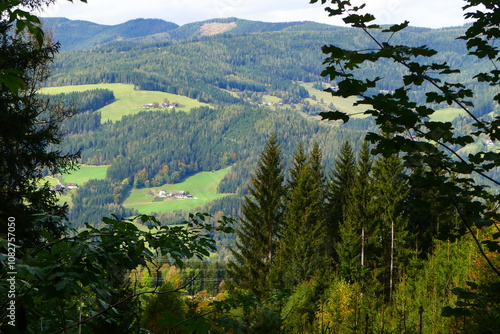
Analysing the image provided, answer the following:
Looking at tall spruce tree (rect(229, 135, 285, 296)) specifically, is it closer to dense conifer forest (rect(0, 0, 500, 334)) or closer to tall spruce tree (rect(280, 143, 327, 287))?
dense conifer forest (rect(0, 0, 500, 334))

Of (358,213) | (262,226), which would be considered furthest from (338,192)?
(262,226)

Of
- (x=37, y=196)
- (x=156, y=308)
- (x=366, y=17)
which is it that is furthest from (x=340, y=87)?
(x=156, y=308)

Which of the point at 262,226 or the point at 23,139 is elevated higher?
the point at 23,139

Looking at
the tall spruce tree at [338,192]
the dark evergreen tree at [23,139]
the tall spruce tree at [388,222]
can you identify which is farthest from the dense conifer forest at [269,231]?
the tall spruce tree at [338,192]

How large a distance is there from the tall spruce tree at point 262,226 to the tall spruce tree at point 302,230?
136cm

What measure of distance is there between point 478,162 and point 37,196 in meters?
9.79

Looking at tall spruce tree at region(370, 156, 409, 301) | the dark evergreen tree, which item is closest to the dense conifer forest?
the dark evergreen tree

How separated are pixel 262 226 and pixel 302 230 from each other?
4.42 m

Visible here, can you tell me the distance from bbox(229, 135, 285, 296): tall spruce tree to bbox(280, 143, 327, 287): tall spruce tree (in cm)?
136

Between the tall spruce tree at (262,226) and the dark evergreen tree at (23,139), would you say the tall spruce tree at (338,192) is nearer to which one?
the tall spruce tree at (262,226)

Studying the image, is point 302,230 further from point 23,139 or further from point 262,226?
point 23,139

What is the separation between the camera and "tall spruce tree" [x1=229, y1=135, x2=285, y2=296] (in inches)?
1490

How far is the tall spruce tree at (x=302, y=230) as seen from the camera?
33969 mm

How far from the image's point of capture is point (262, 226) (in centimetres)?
3919
